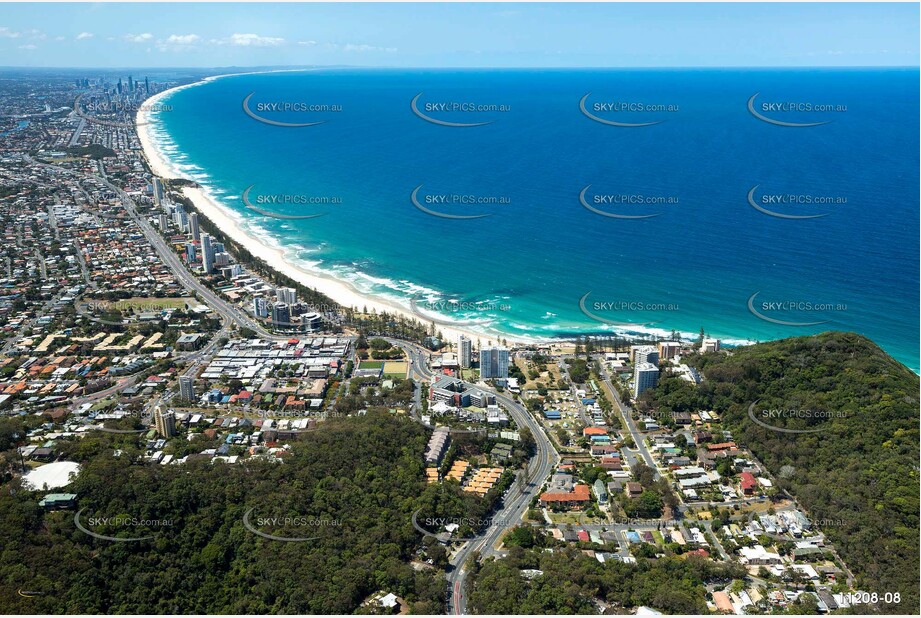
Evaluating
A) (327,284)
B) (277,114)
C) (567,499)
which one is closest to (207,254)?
(327,284)

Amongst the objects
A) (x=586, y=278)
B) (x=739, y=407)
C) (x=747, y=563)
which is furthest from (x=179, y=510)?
(x=586, y=278)

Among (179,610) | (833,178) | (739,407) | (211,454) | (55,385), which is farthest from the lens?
(833,178)

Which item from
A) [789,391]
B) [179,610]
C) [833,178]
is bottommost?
[179,610]

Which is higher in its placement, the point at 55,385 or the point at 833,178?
the point at 833,178

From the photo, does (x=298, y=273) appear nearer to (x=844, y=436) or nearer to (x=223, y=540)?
(x=223, y=540)

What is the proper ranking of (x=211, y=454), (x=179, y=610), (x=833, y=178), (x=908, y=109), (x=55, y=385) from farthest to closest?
(x=908, y=109) < (x=833, y=178) < (x=55, y=385) < (x=211, y=454) < (x=179, y=610)

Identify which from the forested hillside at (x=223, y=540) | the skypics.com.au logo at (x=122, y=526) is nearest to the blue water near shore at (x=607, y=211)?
the forested hillside at (x=223, y=540)

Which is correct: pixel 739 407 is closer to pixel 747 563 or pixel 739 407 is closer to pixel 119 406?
pixel 747 563

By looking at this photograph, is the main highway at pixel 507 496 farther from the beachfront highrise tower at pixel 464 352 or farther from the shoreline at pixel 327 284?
the shoreline at pixel 327 284
